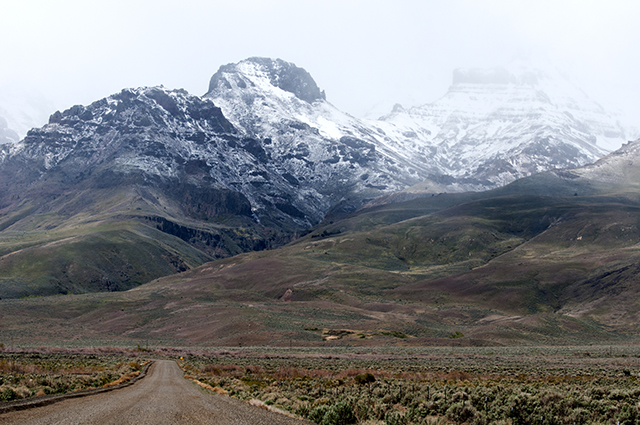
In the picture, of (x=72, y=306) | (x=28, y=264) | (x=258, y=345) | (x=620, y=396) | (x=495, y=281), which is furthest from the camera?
(x=28, y=264)

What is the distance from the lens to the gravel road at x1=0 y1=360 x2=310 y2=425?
17328mm

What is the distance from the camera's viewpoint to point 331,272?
180 meters

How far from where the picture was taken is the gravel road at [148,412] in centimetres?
1733

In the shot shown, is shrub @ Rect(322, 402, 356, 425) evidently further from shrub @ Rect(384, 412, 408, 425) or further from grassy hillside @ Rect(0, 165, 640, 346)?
grassy hillside @ Rect(0, 165, 640, 346)

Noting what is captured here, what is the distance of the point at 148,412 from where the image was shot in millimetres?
19219

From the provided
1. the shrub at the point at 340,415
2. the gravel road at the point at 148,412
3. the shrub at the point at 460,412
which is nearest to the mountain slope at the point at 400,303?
the gravel road at the point at 148,412

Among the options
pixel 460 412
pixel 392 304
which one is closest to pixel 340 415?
pixel 460 412

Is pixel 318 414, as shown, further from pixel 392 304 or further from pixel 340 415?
pixel 392 304

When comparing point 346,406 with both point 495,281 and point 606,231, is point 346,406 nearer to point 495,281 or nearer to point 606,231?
point 495,281

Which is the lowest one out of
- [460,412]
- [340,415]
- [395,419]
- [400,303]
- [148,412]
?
[400,303]

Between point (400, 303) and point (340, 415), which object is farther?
point (400, 303)

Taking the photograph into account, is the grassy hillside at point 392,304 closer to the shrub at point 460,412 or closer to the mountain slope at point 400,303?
the mountain slope at point 400,303

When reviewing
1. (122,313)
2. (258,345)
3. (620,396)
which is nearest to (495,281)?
(258,345)

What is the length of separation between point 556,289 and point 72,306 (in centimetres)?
13782
